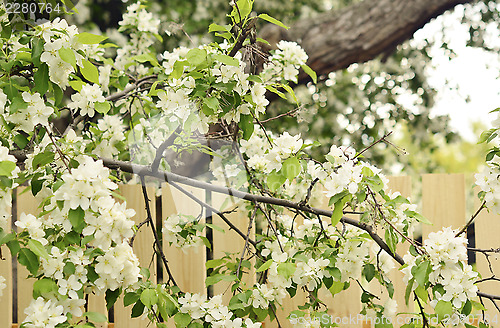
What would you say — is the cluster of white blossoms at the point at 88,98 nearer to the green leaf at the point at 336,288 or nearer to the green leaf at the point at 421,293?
the green leaf at the point at 336,288

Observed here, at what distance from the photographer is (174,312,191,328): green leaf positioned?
1.28 meters

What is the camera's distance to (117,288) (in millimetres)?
1242

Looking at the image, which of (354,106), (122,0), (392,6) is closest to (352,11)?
(392,6)

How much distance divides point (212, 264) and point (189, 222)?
0.51 ft

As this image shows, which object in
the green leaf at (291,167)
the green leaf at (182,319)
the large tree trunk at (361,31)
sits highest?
the large tree trunk at (361,31)

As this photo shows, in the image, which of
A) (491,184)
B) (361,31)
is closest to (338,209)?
(491,184)

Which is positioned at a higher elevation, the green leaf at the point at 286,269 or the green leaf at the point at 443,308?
the green leaf at the point at 286,269

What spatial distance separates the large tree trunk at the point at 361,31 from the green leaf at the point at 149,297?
1.87 metres

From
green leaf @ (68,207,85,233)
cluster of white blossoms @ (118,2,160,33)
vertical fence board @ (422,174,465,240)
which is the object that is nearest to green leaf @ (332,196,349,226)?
green leaf @ (68,207,85,233)

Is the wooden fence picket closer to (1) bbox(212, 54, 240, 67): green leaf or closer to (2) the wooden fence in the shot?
(2) the wooden fence

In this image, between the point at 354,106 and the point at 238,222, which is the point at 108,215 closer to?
the point at 238,222

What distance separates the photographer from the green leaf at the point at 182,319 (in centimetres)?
128

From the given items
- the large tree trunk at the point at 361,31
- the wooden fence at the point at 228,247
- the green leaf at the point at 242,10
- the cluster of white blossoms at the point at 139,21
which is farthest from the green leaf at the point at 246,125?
the large tree trunk at the point at 361,31

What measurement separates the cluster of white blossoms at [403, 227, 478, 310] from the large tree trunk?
5.87 ft
